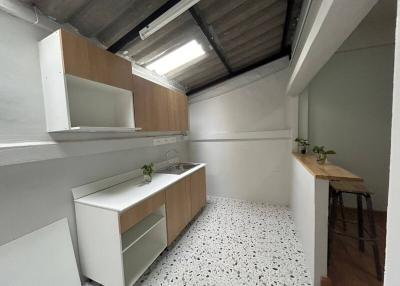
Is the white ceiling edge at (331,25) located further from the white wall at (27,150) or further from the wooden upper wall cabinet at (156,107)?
the white wall at (27,150)

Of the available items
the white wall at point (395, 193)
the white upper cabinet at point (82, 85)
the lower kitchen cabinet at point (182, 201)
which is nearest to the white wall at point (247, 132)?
the lower kitchen cabinet at point (182, 201)

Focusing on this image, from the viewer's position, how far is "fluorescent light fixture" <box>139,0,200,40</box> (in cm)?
139

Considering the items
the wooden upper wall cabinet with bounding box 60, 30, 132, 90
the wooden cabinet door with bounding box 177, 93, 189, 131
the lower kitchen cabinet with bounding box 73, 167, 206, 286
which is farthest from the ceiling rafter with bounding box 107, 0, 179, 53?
the lower kitchen cabinet with bounding box 73, 167, 206, 286

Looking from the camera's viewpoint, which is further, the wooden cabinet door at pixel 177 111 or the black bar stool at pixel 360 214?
the wooden cabinet door at pixel 177 111

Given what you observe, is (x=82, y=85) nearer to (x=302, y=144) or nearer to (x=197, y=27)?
(x=197, y=27)

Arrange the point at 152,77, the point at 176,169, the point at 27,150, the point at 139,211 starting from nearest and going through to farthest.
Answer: the point at 27,150, the point at 139,211, the point at 152,77, the point at 176,169

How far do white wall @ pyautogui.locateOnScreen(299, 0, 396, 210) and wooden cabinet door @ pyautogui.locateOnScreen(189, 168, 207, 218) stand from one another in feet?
6.45

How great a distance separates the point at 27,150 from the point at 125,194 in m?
0.84

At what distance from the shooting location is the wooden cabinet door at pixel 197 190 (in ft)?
8.46

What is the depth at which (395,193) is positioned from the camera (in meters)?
0.49

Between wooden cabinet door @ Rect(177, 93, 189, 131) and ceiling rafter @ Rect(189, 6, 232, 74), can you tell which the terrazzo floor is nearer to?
wooden cabinet door @ Rect(177, 93, 189, 131)


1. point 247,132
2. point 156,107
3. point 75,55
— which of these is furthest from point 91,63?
point 247,132

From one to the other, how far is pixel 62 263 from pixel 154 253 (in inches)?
31.9

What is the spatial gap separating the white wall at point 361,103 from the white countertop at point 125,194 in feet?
8.38
